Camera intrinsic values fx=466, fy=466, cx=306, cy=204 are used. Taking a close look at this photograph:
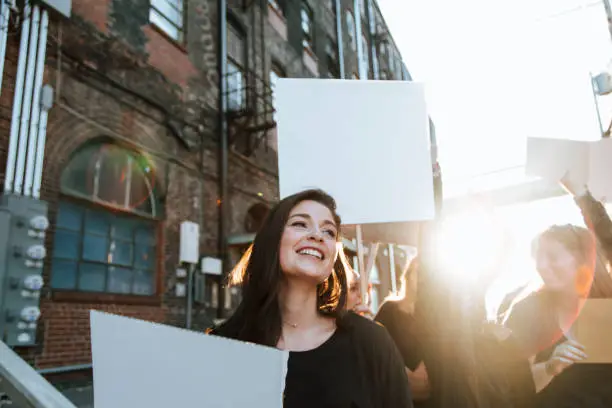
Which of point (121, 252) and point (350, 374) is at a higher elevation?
point (121, 252)

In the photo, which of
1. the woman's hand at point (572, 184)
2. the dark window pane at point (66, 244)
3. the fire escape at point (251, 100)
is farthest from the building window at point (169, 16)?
the woman's hand at point (572, 184)

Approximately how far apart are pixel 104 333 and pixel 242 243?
25.2 ft

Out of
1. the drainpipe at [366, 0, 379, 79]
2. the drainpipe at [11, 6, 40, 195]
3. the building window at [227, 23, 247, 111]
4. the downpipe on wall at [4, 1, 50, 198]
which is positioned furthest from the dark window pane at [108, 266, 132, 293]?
the drainpipe at [366, 0, 379, 79]

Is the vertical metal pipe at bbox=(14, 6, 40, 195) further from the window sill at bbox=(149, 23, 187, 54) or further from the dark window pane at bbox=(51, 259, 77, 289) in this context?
the window sill at bbox=(149, 23, 187, 54)

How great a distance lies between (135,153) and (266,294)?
248 inches

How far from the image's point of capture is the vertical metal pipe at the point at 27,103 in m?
5.32

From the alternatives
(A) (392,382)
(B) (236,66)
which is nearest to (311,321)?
(A) (392,382)

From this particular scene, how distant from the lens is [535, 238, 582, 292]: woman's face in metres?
2.08

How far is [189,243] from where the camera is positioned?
7.72 m

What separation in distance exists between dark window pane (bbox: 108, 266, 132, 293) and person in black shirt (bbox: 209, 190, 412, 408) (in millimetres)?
5407

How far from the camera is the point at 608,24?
612 centimetres

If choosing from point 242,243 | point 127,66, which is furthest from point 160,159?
point 242,243

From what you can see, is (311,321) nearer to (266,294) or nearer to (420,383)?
(266,294)

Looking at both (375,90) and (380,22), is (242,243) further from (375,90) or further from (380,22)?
(380,22)
